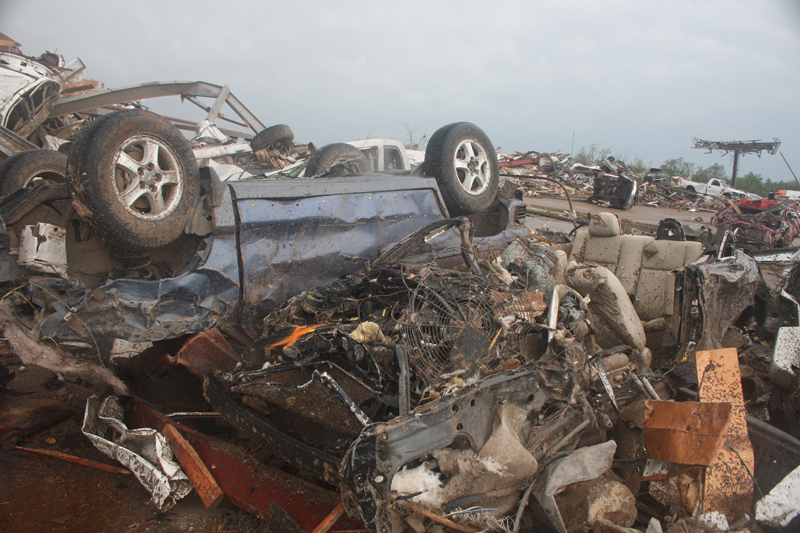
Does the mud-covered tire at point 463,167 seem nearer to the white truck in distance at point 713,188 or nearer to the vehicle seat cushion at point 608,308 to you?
the vehicle seat cushion at point 608,308

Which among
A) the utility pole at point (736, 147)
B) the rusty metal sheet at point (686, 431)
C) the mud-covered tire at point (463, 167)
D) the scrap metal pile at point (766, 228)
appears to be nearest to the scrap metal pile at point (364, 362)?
the rusty metal sheet at point (686, 431)

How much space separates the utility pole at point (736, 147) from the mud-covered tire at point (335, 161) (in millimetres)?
21501

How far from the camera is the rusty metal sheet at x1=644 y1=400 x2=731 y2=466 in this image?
2273 millimetres

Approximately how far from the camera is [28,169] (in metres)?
3.57

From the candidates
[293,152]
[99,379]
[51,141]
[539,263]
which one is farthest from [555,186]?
[99,379]

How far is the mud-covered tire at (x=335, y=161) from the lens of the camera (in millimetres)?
4605

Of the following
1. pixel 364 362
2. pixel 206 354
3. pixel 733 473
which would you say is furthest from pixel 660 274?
pixel 206 354

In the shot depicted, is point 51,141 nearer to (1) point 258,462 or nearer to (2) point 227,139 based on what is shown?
(2) point 227,139

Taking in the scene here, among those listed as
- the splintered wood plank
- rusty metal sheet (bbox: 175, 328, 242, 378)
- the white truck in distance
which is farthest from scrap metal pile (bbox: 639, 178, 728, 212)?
the splintered wood plank

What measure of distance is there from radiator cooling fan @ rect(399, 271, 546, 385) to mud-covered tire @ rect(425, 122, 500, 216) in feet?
5.96

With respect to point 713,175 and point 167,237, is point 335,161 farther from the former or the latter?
point 713,175

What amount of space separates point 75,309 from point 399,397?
6.38 feet

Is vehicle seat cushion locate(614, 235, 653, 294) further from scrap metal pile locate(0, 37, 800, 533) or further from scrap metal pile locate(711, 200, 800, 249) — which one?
scrap metal pile locate(711, 200, 800, 249)

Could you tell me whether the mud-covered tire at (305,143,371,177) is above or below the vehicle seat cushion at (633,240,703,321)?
above
